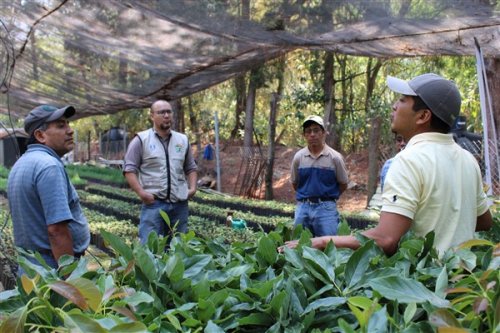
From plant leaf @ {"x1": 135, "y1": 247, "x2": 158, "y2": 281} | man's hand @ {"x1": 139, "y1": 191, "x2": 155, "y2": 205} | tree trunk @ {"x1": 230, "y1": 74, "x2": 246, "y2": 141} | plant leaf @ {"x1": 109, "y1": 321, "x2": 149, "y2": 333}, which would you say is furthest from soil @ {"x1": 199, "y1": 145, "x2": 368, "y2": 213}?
plant leaf @ {"x1": 109, "y1": 321, "x2": 149, "y2": 333}

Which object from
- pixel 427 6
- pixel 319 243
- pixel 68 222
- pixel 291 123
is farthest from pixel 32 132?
pixel 291 123

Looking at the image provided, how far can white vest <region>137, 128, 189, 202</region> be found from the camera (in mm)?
4984

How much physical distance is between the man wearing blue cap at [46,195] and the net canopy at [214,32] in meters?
1.30

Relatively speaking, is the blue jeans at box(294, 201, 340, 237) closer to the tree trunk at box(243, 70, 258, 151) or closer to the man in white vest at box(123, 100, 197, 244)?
the man in white vest at box(123, 100, 197, 244)

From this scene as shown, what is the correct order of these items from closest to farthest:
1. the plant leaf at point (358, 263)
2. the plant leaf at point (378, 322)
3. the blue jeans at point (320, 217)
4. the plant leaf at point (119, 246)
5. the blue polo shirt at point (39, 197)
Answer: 1. the plant leaf at point (378, 322)
2. the plant leaf at point (358, 263)
3. the plant leaf at point (119, 246)
4. the blue polo shirt at point (39, 197)
5. the blue jeans at point (320, 217)

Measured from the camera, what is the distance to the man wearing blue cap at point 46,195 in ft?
9.84

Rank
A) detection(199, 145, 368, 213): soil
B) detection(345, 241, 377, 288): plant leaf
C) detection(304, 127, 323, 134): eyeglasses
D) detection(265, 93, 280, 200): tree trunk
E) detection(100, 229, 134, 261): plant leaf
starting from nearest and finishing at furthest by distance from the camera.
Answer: detection(345, 241, 377, 288): plant leaf → detection(100, 229, 134, 261): plant leaf → detection(304, 127, 323, 134): eyeglasses → detection(265, 93, 280, 200): tree trunk → detection(199, 145, 368, 213): soil

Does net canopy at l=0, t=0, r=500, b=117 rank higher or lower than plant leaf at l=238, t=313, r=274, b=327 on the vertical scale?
higher

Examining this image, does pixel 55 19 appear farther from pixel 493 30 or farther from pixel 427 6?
pixel 493 30

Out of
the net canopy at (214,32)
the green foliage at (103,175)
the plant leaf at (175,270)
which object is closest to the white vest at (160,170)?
the net canopy at (214,32)

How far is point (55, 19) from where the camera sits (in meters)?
5.58

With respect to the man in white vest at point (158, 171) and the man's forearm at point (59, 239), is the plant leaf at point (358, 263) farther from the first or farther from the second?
the man in white vest at point (158, 171)

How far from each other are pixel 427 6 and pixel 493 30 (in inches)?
24.8

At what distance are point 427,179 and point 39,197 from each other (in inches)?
80.2
